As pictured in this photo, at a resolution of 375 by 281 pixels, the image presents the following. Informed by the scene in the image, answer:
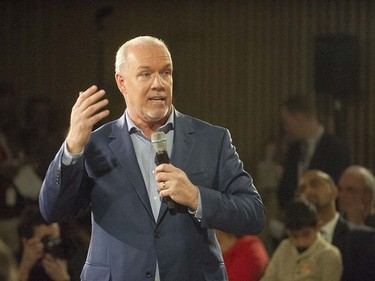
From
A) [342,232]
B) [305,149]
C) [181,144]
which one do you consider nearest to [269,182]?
[305,149]

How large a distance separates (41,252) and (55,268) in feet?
0.37

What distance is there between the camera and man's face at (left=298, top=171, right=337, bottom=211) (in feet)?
16.9

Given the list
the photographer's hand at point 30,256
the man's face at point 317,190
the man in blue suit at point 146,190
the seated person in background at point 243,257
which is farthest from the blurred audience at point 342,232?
the man in blue suit at point 146,190

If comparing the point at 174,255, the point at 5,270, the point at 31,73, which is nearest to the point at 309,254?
the point at 174,255

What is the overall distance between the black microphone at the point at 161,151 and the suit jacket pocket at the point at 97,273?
0.26 metres

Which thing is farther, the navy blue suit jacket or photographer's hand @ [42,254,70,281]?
photographer's hand @ [42,254,70,281]

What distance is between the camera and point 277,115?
7539mm

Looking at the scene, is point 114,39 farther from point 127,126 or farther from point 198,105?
point 127,126

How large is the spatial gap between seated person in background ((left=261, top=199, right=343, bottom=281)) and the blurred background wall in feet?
8.54

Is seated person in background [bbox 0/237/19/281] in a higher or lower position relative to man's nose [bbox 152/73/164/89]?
lower

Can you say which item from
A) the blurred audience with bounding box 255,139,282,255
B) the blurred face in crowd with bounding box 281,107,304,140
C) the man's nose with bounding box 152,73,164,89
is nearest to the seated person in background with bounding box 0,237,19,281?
the man's nose with bounding box 152,73,164,89

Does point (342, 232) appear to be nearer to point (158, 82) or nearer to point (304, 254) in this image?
point (304, 254)

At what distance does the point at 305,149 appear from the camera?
620 cm

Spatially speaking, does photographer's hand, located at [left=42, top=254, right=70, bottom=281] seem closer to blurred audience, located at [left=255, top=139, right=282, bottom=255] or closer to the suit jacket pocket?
blurred audience, located at [left=255, top=139, right=282, bottom=255]
